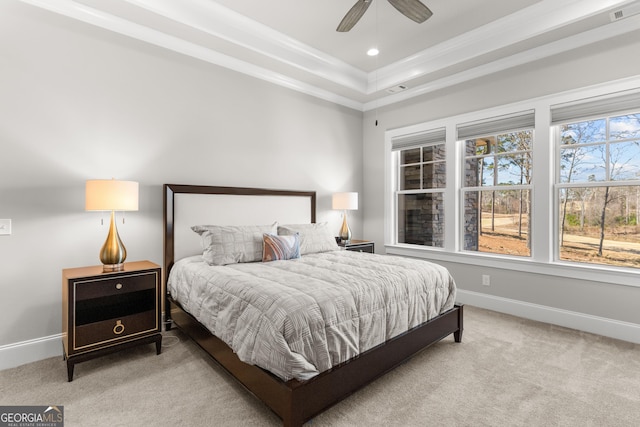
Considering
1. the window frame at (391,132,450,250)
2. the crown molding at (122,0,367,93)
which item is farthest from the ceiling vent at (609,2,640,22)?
the crown molding at (122,0,367,93)

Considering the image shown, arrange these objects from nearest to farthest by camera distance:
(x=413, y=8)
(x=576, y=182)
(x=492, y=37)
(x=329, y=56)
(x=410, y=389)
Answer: (x=410, y=389) < (x=413, y=8) < (x=576, y=182) < (x=492, y=37) < (x=329, y=56)

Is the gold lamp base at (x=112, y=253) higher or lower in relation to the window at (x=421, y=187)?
lower

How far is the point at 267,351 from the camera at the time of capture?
66.2 inches

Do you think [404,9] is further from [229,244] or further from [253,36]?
[229,244]

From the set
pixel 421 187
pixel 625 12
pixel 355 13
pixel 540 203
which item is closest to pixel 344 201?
pixel 421 187

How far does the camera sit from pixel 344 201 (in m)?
4.44

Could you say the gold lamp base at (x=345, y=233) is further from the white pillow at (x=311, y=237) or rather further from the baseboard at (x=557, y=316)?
the baseboard at (x=557, y=316)

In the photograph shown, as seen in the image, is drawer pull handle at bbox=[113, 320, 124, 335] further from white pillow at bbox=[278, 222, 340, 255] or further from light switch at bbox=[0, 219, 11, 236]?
white pillow at bbox=[278, 222, 340, 255]

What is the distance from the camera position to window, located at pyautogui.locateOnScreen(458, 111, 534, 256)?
3604mm

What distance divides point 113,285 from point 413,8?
3.02 metres

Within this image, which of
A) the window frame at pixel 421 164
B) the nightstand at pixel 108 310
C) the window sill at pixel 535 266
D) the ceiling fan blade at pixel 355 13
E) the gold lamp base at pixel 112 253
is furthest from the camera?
the window frame at pixel 421 164

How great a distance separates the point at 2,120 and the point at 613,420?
14.6 feet

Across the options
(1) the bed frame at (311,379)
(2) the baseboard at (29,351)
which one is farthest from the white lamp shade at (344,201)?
(2) the baseboard at (29,351)

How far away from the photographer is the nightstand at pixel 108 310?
7.36ft
